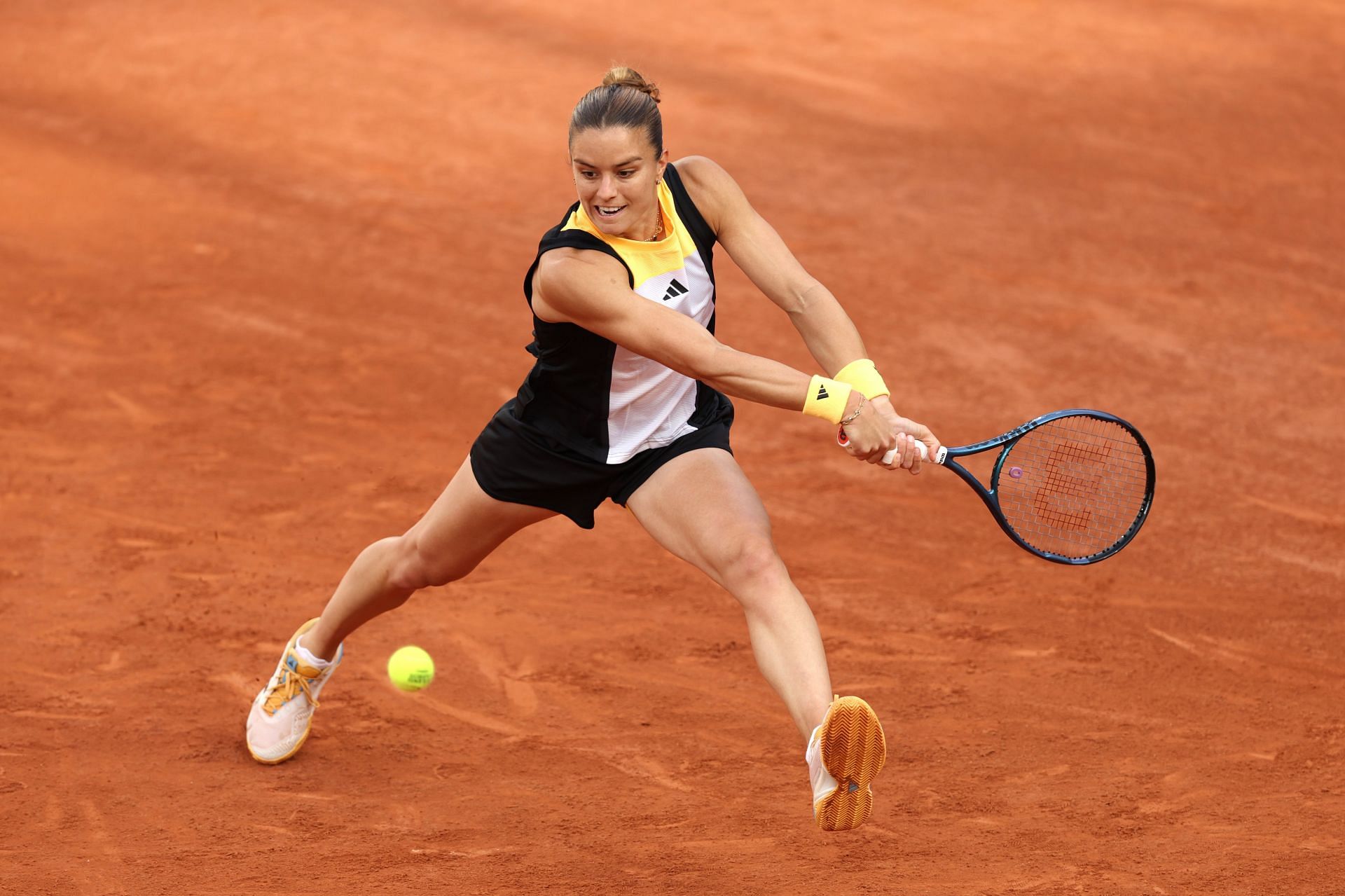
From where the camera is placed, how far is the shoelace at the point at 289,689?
4566 mm

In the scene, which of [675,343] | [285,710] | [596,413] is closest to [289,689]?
[285,710]

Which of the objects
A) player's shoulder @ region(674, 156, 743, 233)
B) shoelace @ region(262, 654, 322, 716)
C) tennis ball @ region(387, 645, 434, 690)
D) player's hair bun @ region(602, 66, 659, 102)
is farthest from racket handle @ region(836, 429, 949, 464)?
shoelace @ region(262, 654, 322, 716)

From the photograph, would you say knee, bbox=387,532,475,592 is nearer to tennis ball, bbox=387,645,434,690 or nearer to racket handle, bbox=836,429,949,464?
tennis ball, bbox=387,645,434,690

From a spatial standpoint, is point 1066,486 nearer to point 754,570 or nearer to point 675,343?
point 754,570

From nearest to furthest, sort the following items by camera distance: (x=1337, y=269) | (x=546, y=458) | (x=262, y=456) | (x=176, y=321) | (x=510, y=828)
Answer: (x=546, y=458), (x=510, y=828), (x=262, y=456), (x=176, y=321), (x=1337, y=269)

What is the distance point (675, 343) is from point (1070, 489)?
2.12 meters

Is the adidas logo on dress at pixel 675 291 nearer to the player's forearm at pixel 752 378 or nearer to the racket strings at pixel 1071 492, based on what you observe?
the player's forearm at pixel 752 378

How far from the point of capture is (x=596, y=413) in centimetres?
392

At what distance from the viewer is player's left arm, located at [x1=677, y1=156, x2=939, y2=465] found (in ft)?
12.9

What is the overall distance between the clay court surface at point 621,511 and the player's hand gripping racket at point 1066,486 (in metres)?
0.33

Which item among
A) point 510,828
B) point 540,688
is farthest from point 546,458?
point 540,688

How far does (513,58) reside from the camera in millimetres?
12266

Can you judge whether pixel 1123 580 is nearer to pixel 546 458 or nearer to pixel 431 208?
pixel 546 458

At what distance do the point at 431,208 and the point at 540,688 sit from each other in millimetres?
5361
